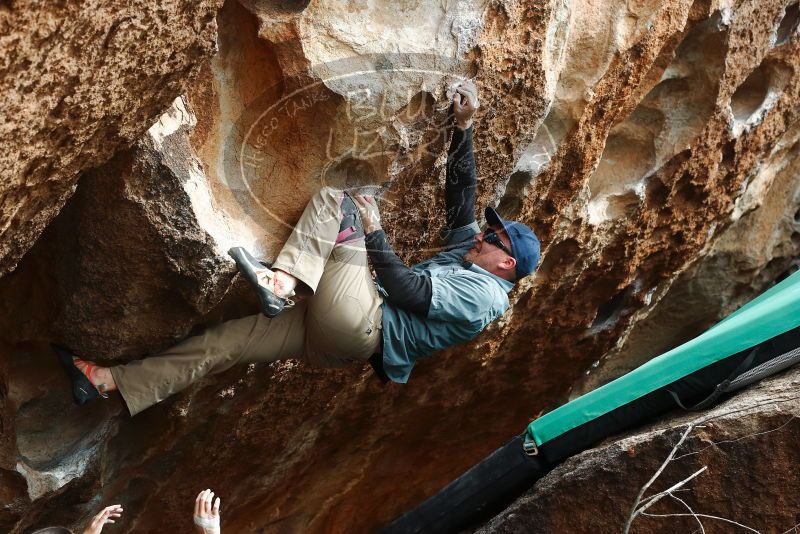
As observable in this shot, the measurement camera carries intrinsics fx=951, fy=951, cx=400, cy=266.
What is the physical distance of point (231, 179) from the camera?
10.5 ft

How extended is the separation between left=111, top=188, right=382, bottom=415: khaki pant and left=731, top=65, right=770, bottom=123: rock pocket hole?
2.45 m

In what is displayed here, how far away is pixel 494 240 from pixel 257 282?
1.03 meters

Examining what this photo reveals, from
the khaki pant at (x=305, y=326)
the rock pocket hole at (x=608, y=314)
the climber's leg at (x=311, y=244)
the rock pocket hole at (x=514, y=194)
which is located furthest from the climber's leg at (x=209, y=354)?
the rock pocket hole at (x=608, y=314)

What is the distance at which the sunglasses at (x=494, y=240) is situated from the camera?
3.62 m

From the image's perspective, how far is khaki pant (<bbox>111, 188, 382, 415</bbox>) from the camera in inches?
127

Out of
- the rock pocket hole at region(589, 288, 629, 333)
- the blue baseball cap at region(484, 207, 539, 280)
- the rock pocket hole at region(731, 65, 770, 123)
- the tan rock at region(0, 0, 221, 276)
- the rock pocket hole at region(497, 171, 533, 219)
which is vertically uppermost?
the tan rock at region(0, 0, 221, 276)

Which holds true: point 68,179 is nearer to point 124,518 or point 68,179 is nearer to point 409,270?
point 409,270

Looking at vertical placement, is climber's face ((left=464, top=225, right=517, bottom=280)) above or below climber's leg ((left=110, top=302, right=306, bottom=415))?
below

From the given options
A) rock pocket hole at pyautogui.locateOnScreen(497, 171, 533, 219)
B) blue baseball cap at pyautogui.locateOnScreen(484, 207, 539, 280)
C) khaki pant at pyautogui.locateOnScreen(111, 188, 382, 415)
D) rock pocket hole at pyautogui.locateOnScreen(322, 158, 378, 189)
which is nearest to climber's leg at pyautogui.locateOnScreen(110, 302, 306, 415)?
khaki pant at pyautogui.locateOnScreen(111, 188, 382, 415)

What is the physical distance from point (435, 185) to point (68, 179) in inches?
58.5

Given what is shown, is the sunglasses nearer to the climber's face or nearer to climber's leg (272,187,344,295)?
the climber's face

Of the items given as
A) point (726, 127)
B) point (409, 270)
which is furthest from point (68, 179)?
point (726, 127)

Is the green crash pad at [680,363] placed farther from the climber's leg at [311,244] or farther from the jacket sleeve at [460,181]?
the climber's leg at [311,244]

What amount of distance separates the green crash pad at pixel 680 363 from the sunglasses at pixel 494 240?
0.74 meters
